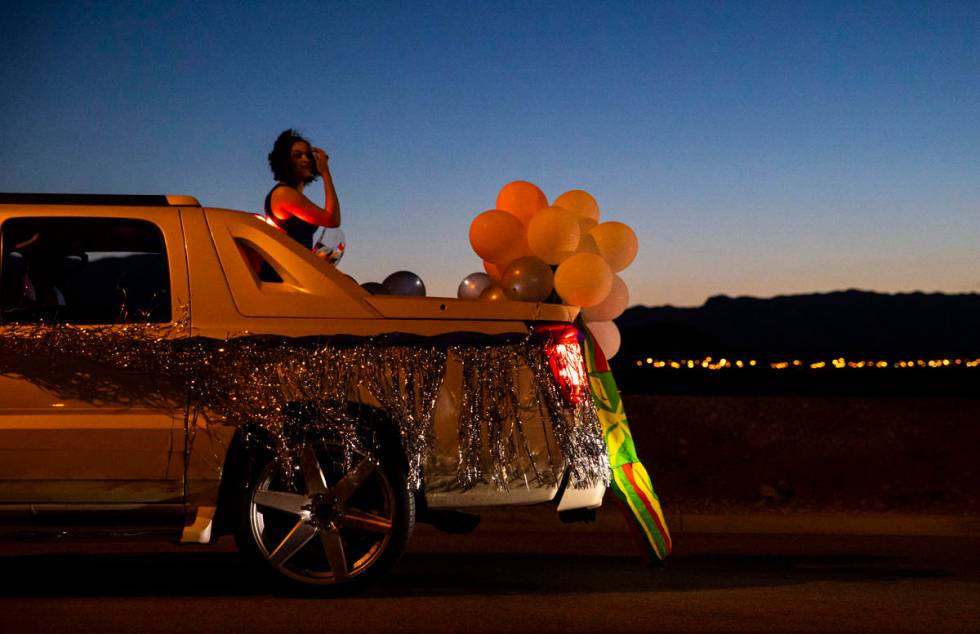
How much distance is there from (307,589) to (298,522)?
1.14 ft

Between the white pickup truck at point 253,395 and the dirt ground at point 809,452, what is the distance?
634cm

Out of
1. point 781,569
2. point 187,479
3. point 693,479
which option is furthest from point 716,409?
point 187,479

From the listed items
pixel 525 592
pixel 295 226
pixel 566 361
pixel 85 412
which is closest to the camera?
pixel 85 412

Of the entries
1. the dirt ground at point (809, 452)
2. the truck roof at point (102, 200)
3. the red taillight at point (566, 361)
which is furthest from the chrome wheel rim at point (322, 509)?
the dirt ground at point (809, 452)

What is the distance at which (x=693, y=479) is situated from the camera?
14.6 m

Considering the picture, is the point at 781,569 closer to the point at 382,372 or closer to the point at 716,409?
the point at 382,372

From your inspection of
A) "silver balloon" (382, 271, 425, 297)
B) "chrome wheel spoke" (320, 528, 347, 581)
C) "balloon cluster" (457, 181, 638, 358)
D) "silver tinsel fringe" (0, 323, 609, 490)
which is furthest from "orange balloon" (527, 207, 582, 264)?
"chrome wheel spoke" (320, 528, 347, 581)

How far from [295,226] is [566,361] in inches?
80.9

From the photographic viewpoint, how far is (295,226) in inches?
306

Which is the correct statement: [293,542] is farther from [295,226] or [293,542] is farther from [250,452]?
[295,226]

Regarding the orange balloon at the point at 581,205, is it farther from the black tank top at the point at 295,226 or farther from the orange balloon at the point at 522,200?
the black tank top at the point at 295,226

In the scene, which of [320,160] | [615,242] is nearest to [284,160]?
[320,160]

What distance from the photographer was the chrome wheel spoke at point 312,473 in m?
6.47

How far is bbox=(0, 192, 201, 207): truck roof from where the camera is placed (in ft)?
21.6
